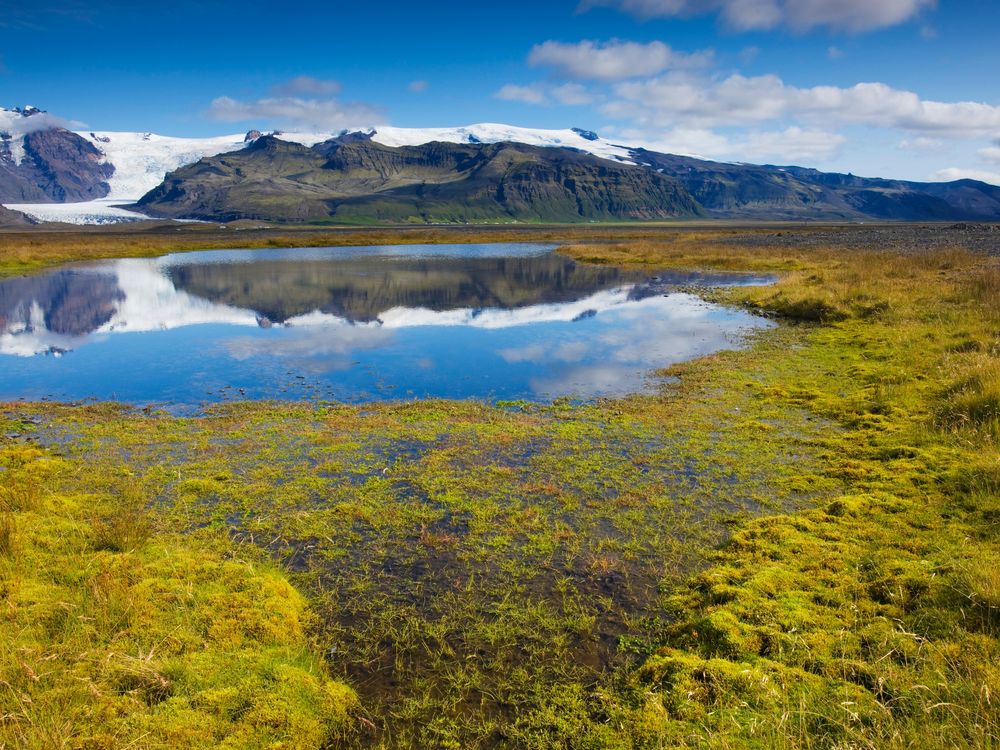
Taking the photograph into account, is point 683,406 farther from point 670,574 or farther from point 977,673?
point 977,673

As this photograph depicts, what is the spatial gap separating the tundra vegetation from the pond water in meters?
3.83

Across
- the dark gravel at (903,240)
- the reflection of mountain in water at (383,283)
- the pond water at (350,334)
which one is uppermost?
the dark gravel at (903,240)

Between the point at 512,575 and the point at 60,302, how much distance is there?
44515mm

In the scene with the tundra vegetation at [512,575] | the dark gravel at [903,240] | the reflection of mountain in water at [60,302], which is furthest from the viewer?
the dark gravel at [903,240]

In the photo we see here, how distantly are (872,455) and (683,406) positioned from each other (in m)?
5.18

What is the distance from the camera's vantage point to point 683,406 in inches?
663

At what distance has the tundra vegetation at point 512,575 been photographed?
5.75 m

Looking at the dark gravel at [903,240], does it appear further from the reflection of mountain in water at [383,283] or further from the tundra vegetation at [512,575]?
the tundra vegetation at [512,575]

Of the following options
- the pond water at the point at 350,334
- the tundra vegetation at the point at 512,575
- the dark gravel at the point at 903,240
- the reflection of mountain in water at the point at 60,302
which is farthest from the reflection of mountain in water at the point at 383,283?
the dark gravel at the point at 903,240

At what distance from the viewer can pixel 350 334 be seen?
29.2 metres

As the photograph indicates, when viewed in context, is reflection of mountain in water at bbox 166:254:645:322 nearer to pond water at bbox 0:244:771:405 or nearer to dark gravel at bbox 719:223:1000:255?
pond water at bbox 0:244:771:405

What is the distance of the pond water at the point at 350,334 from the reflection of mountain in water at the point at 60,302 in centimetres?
13

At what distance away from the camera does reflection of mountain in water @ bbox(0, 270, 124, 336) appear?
1276 inches

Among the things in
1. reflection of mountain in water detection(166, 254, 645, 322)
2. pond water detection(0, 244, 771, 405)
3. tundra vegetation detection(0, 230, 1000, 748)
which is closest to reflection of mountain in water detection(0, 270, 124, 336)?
pond water detection(0, 244, 771, 405)
